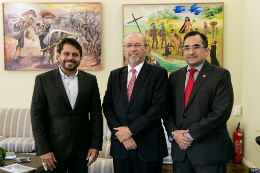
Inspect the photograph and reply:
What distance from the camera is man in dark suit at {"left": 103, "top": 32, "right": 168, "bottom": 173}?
181cm

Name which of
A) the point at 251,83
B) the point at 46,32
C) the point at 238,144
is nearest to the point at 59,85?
the point at 46,32

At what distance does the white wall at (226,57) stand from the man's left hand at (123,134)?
7.55ft

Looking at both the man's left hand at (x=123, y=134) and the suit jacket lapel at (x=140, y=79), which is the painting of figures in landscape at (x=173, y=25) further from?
the man's left hand at (x=123, y=134)

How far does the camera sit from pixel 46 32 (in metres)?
3.97

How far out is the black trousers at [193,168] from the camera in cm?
176

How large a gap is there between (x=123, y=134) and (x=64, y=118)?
0.49 m

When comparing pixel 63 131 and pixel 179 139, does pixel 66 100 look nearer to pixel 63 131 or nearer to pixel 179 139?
pixel 63 131

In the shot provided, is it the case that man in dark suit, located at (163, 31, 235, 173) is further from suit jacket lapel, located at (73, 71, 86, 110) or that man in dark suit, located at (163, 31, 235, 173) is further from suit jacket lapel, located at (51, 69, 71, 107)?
suit jacket lapel, located at (51, 69, 71, 107)

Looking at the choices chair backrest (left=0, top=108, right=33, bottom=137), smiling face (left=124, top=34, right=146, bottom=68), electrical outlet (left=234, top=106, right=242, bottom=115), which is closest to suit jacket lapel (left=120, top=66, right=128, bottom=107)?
smiling face (left=124, top=34, right=146, bottom=68)

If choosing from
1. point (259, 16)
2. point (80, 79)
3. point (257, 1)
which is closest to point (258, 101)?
point (259, 16)

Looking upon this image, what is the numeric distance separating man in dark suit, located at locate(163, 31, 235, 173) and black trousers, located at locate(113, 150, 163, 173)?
0.19 meters

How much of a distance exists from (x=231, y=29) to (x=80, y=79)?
307 centimetres

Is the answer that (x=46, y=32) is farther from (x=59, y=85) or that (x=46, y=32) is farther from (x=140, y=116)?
(x=140, y=116)

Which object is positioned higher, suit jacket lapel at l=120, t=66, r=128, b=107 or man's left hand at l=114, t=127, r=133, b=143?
suit jacket lapel at l=120, t=66, r=128, b=107
